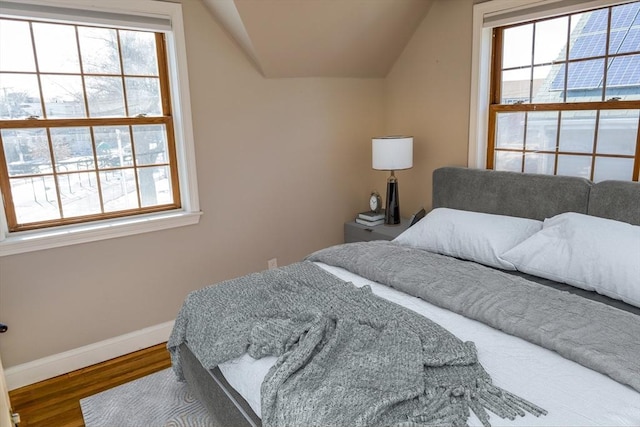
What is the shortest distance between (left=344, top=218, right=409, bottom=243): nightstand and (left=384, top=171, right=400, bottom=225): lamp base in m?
0.05

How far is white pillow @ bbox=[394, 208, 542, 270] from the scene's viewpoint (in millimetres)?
2344

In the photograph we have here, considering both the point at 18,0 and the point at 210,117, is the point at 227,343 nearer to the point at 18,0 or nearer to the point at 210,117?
the point at 210,117

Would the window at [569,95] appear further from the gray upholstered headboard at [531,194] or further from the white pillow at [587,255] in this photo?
the white pillow at [587,255]

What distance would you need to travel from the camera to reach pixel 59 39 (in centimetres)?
246

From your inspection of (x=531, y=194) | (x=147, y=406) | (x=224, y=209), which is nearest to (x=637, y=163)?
(x=531, y=194)

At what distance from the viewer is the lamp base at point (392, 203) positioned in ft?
11.1

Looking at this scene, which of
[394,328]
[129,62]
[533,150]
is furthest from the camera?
[533,150]

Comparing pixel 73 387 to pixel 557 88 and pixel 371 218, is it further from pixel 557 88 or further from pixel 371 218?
pixel 557 88

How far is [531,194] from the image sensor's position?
2637 mm

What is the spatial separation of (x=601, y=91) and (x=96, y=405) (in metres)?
3.31

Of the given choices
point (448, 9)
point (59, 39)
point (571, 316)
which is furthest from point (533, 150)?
point (59, 39)

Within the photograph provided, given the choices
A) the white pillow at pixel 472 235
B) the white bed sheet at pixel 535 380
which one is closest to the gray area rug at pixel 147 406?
the white bed sheet at pixel 535 380

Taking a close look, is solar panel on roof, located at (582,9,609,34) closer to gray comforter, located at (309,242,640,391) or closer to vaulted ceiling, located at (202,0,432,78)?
vaulted ceiling, located at (202,0,432,78)

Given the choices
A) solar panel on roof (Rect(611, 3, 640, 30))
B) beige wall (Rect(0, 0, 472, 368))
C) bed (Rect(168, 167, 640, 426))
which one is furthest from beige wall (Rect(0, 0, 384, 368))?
solar panel on roof (Rect(611, 3, 640, 30))
